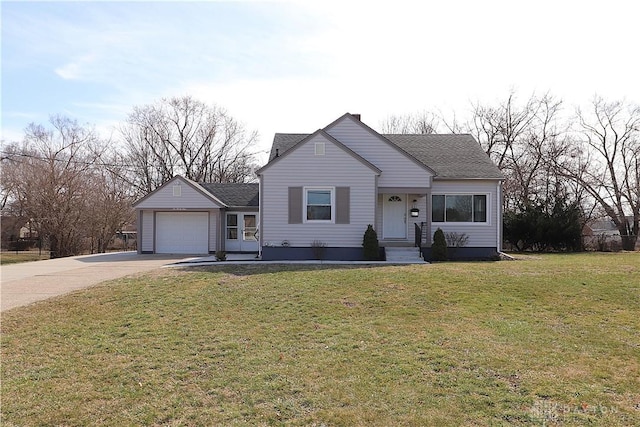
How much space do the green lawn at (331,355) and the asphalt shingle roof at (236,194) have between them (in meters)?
12.4

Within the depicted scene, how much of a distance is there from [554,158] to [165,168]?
31.2m

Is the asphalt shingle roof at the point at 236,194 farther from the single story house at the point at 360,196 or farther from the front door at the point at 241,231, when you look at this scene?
the single story house at the point at 360,196

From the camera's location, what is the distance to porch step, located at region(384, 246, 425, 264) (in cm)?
1714

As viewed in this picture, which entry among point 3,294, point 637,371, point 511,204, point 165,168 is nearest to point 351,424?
point 637,371

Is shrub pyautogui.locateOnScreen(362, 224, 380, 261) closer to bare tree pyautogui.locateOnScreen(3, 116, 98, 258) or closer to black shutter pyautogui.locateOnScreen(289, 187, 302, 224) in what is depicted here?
black shutter pyautogui.locateOnScreen(289, 187, 302, 224)

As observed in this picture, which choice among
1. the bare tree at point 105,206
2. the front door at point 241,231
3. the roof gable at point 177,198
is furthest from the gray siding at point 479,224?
the bare tree at point 105,206

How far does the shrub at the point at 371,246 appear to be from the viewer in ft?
56.4

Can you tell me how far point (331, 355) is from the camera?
6.41 metres

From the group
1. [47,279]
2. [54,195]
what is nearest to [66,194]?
[54,195]

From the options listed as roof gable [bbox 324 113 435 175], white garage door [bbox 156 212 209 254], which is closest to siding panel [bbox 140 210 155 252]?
white garage door [bbox 156 212 209 254]

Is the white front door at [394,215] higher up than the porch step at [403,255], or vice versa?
the white front door at [394,215]

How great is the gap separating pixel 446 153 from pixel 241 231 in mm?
10386

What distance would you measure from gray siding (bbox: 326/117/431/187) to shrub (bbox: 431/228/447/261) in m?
2.06

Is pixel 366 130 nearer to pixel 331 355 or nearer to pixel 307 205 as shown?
pixel 307 205
